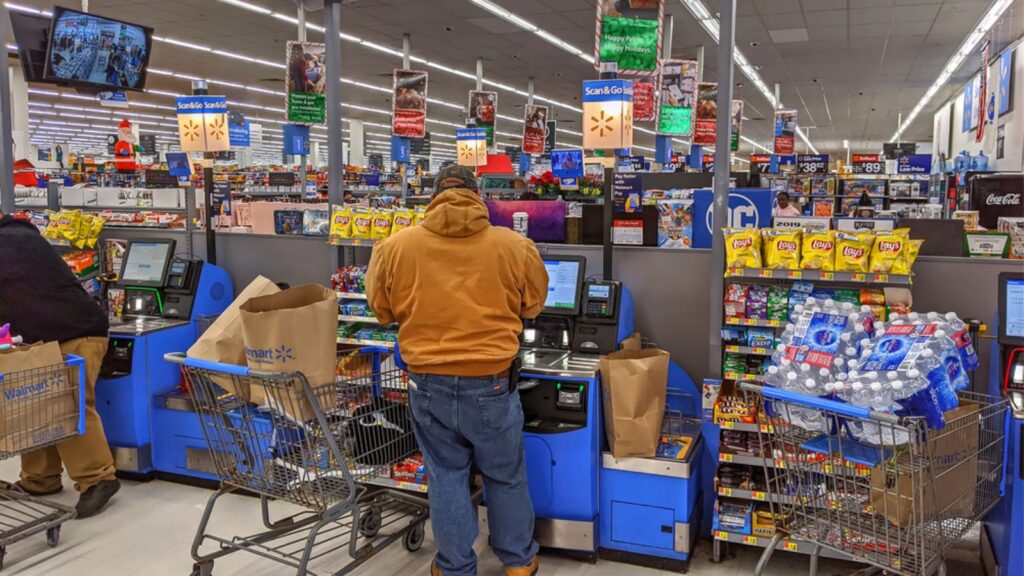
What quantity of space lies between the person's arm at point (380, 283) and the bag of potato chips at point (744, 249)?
165 centimetres

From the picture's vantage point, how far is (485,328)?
3020 millimetres

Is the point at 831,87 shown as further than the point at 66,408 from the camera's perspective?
Yes

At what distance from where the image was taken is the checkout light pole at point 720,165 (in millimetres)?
3823

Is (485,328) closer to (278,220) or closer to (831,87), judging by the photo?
(278,220)

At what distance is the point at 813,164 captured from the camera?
1388cm

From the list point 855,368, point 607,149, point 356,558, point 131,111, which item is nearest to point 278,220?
point 607,149

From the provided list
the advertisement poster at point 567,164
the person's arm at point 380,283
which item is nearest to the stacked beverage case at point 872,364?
the person's arm at point 380,283

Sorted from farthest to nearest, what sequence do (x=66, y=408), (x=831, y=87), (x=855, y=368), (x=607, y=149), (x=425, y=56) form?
1. (x=831, y=87)
2. (x=425, y=56)
3. (x=607, y=149)
4. (x=66, y=408)
5. (x=855, y=368)

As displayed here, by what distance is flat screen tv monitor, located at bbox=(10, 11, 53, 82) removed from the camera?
19.7 feet

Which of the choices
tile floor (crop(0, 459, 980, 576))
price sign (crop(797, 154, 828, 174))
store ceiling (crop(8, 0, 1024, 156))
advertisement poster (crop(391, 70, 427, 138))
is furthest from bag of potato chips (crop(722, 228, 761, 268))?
price sign (crop(797, 154, 828, 174))

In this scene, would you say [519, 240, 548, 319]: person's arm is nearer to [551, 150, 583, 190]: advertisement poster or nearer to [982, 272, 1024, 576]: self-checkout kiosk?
[982, 272, 1024, 576]: self-checkout kiosk

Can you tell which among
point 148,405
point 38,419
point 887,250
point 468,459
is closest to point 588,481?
point 468,459

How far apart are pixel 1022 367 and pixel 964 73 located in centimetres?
1670

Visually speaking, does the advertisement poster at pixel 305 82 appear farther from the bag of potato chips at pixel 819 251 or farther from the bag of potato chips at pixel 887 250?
the bag of potato chips at pixel 887 250
